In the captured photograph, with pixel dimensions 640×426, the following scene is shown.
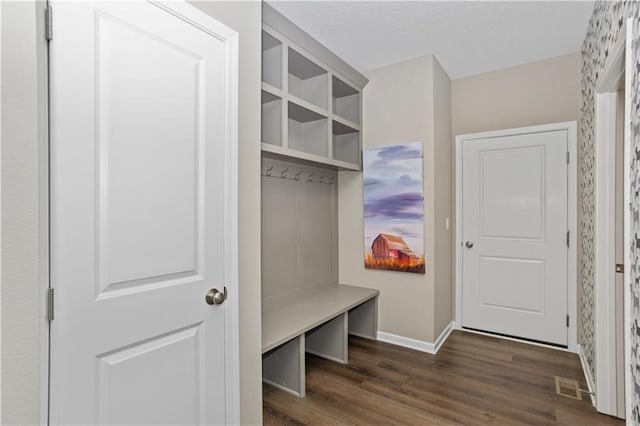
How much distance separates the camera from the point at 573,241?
3.06 meters

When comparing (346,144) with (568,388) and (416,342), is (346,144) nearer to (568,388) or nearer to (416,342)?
(416,342)

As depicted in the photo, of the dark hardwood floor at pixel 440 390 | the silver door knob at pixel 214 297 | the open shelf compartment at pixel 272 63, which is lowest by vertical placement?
the dark hardwood floor at pixel 440 390

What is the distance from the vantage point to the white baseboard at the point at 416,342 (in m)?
Answer: 3.04

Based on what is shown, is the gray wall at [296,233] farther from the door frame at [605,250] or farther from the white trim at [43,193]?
the door frame at [605,250]

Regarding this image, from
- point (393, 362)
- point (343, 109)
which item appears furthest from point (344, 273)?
point (343, 109)

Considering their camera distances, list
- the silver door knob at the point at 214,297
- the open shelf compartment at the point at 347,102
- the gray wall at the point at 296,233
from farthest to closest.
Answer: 1. the open shelf compartment at the point at 347,102
2. the gray wall at the point at 296,233
3. the silver door knob at the point at 214,297

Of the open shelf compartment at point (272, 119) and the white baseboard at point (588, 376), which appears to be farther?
the open shelf compartment at point (272, 119)

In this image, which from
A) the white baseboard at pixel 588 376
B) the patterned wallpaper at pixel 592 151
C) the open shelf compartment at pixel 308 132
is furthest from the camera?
the open shelf compartment at pixel 308 132

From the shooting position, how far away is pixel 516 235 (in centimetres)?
330

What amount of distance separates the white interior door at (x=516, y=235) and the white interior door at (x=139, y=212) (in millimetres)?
2761

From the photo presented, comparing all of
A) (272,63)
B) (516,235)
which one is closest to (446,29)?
(272,63)

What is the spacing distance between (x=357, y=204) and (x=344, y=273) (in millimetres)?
754

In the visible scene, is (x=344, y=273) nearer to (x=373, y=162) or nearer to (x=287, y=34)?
(x=373, y=162)

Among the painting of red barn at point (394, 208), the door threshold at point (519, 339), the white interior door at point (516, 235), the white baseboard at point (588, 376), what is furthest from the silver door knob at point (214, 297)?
the door threshold at point (519, 339)
